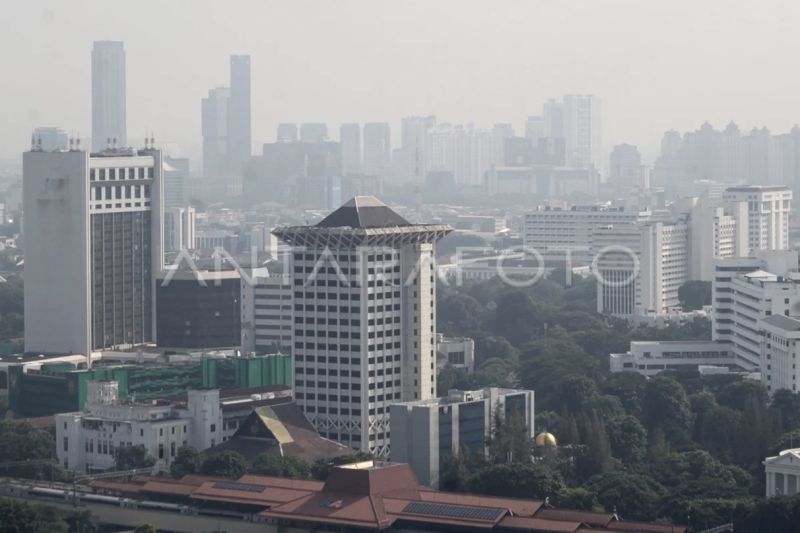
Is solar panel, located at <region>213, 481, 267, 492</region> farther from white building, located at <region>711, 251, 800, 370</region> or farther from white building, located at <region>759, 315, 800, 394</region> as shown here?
white building, located at <region>711, 251, 800, 370</region>

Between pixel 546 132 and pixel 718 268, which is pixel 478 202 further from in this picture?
pixel 718 268

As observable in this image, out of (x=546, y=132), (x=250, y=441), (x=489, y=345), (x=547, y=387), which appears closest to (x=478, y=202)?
(x=546, y=132)

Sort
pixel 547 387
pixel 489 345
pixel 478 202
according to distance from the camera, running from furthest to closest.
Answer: pixel 478 202
pixel 489 345
pixel 547 387

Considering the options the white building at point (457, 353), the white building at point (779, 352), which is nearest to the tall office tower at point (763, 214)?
the white building at point (457, 353)

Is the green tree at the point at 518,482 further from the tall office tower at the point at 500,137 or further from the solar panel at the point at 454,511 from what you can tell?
the tall office tower at the point at 500,137

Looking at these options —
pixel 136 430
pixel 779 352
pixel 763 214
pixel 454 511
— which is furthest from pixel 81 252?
pixel 763 214
